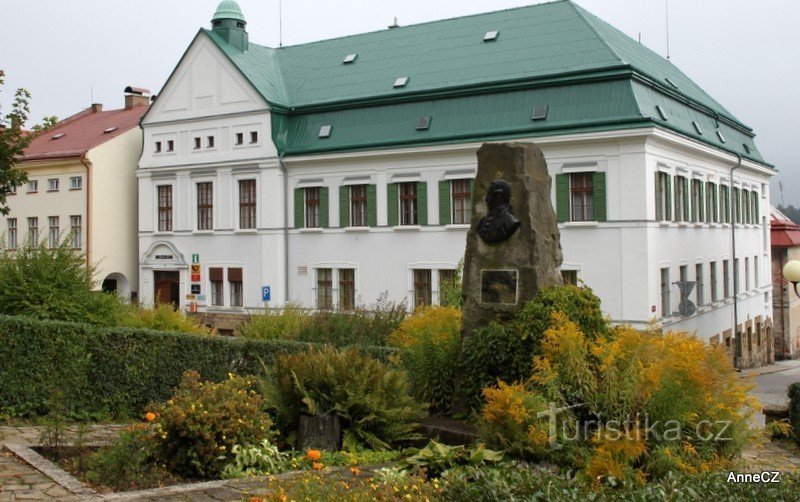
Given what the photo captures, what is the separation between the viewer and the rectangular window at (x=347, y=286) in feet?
118

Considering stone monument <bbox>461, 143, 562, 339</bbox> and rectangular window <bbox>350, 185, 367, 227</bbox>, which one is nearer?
stone monument <bbox>461, 143, 562, 339</bbox>

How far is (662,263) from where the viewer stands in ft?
100

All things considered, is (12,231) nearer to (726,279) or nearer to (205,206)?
(205,206)

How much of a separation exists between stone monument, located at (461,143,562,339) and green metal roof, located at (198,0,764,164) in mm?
18462

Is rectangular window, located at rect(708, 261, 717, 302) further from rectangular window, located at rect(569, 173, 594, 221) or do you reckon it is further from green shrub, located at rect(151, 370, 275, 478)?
green shrub, located at rect(151, 370, 275, 478)

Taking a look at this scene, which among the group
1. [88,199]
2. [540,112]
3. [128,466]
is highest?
[540,112]

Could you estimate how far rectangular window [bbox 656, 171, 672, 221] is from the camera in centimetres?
3034

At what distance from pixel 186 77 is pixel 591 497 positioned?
3630 centimetres

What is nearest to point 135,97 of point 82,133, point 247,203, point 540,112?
point 82,133

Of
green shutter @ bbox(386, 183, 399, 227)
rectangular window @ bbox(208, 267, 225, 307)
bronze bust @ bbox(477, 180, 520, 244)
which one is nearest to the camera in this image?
bronze bust @ bbox(477, 180, 520, 244)

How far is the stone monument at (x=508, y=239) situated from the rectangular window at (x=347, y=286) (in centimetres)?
2446

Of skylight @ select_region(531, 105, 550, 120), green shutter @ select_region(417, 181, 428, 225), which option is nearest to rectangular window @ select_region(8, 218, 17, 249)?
green shutter @ select_region(417, 181, 428, 225)

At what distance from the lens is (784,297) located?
1982 inches

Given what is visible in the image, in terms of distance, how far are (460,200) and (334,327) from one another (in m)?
13.9
